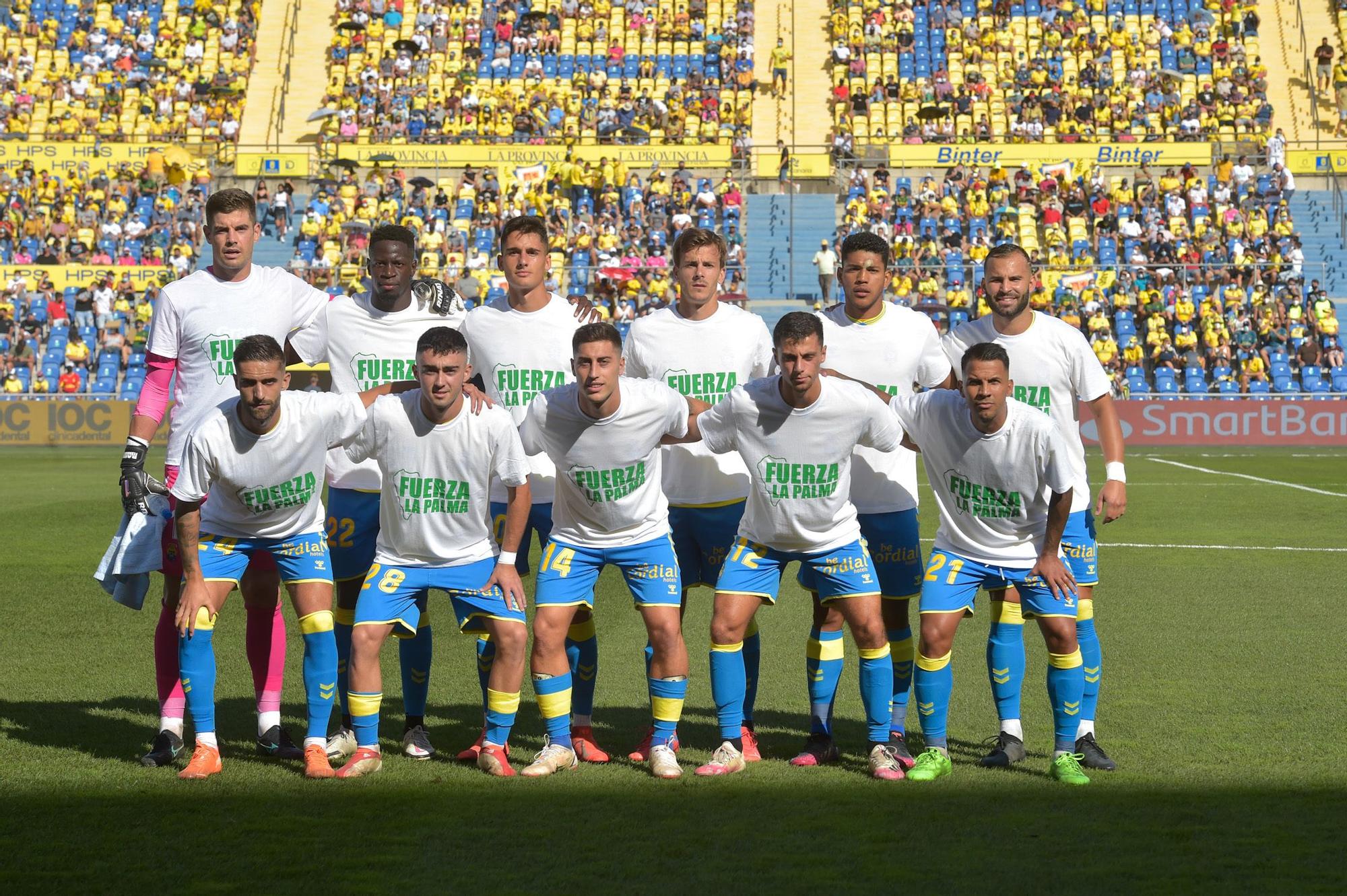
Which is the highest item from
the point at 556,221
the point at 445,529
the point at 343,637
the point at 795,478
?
the point at 556,221

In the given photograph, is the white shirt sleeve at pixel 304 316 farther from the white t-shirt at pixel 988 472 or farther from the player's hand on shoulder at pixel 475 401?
A: the white t-shirt at pixel 988 472

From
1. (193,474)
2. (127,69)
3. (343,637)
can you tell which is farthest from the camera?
(127,69)

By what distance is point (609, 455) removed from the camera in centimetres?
641

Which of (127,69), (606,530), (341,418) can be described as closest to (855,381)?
(606,530)

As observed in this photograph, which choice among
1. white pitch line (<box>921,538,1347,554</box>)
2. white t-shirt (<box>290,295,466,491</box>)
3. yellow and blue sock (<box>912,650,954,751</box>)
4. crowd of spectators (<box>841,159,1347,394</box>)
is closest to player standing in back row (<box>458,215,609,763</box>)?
white t-shirt (<box>290,295,466,491</box>)

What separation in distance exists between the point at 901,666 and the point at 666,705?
125 cm

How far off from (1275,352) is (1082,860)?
2890 cm

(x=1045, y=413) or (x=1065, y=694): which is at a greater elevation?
(x=1045, y=413)

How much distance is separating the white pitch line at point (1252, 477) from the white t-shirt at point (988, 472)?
14963 mm

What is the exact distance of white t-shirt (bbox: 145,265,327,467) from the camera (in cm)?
671

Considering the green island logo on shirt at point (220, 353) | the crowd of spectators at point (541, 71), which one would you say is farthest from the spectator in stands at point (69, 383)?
the green island logo on shirt at point (220, 353)

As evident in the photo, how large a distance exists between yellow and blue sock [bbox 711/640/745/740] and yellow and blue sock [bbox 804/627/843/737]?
0.40 meters

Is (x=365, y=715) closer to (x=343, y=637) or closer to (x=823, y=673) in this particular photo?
(x=343, y=637)

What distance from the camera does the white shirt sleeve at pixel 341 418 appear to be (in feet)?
21.0
